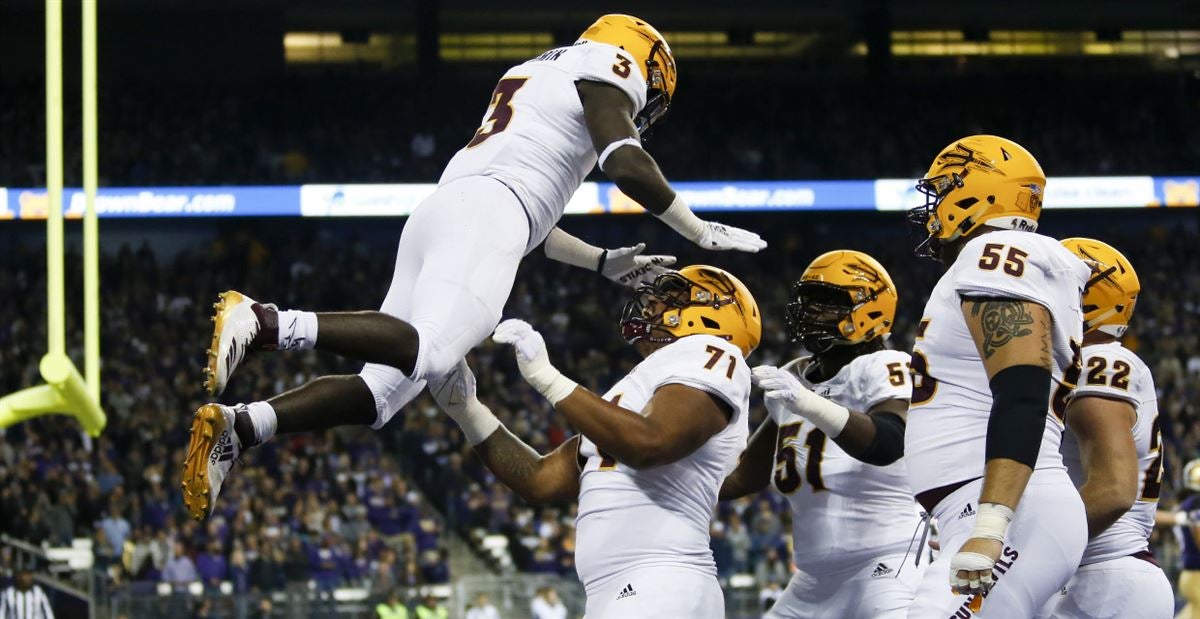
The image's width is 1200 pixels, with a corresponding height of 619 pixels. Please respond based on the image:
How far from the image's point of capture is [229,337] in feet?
14.0

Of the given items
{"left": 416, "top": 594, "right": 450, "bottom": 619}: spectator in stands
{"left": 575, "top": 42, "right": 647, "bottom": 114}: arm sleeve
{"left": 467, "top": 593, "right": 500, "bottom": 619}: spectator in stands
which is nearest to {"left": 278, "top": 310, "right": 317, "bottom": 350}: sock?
{"left": 575, "top": 42, "right": 647, "bottom": 114}: arm sleeve

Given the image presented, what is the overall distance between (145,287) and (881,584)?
68.3 feet

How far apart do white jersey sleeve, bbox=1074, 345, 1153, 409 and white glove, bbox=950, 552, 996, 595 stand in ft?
4.12

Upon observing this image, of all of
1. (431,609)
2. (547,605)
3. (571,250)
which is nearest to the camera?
(571,250)

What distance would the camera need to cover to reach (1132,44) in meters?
33.3

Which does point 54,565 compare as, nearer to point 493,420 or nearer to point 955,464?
point 493,420

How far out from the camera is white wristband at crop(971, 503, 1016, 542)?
3607mm

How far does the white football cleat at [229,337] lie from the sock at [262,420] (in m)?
0.41

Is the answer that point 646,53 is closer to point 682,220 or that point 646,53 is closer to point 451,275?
point 682,220

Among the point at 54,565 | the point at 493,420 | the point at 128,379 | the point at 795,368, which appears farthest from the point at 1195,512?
the point at 128,379

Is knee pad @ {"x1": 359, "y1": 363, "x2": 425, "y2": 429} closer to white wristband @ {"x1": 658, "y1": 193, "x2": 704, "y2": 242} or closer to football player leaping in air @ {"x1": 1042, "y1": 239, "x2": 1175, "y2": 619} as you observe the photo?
white wristband @ {"x1": 658, "y1": 193, "x2": 704, "y2": 242}

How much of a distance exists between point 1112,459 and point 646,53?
7.10ft

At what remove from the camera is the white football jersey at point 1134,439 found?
15.4 feet

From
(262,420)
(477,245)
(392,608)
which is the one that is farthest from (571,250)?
(392,608)
